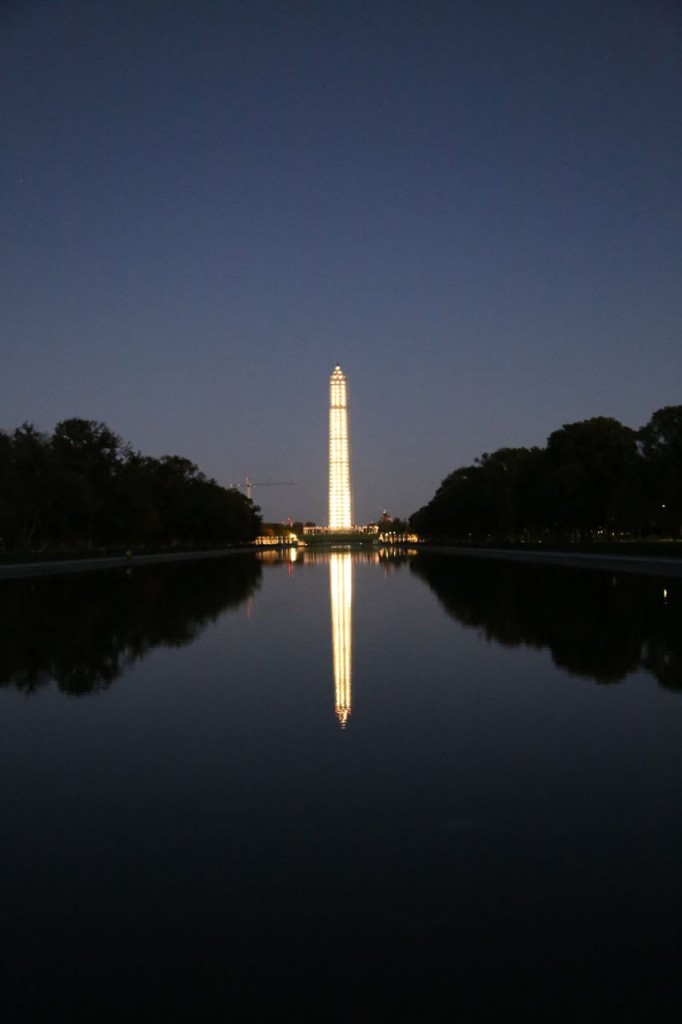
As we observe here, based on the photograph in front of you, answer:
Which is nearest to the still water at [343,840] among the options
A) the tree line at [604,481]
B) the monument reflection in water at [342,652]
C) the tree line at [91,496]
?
the monument reflection in water at [342,652]

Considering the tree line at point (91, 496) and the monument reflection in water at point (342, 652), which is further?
the tree line at point (91, 496)

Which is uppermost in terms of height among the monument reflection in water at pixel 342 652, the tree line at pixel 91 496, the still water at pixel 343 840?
the tree line at pixel 91 496

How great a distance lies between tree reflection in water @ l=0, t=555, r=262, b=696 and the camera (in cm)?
1130

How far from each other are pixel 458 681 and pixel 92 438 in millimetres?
57586

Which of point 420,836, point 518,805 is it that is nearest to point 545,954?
point 420,836

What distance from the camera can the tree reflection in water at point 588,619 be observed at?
11.4 metres

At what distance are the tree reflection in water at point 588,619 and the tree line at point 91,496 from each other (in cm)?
2802

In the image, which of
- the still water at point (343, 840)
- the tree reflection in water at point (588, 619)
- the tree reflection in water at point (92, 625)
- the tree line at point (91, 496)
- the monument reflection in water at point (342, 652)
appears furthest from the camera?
the tree line at point (91, 496)

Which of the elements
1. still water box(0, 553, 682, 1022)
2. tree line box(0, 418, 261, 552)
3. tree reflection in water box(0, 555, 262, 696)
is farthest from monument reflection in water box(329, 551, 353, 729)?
tree line box(0, 418, 261, 552)

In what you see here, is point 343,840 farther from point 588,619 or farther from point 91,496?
point 91,496

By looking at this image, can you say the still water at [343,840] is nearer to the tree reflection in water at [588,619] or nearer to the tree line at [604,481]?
the tree reflection in water at [588,619]

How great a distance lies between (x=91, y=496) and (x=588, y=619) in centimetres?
4359

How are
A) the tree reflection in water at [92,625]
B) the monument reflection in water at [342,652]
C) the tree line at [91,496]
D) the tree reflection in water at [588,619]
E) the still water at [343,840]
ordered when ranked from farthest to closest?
the tree line at [91,496] < the tree reflection in water at [588,619] < the tree reflection in water at [92,625] < the monument reflection in water at [342,652] < the still water at [343,840]

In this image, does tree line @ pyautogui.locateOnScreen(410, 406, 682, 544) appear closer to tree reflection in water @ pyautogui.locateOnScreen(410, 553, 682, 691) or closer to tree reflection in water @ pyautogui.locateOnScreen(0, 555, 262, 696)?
tree reflection in water @ pyautogui.locateOnScreen(410, 553, 682, 691)
